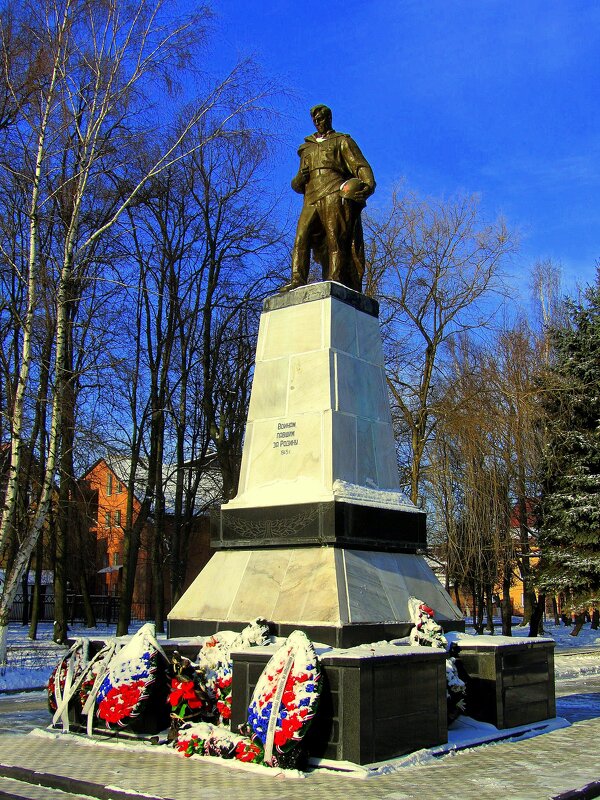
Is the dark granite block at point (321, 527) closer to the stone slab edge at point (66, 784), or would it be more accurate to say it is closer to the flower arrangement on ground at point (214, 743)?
the flower arrangement on ground at point (214, 743)

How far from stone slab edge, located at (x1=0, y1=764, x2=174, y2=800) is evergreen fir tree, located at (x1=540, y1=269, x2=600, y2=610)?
18.3 metres

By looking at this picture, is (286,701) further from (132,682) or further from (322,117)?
(322,117)

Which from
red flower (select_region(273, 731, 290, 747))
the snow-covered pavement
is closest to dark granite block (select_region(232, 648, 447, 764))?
the snow-covered pavement

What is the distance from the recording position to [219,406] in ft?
77.3

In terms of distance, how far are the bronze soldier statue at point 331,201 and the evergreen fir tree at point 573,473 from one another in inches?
529

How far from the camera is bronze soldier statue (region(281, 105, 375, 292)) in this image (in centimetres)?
1015

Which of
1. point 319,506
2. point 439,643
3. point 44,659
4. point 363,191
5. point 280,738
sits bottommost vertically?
point 44,659

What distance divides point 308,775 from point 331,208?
659 centimetres

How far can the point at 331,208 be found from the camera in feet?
33.3

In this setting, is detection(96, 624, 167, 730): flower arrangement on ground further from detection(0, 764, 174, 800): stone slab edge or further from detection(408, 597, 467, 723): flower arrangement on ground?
detection(408, 597, 467, 723): flower arrangement on ground

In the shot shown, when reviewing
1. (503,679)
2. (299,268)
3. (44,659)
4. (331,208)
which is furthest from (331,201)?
(44,659)

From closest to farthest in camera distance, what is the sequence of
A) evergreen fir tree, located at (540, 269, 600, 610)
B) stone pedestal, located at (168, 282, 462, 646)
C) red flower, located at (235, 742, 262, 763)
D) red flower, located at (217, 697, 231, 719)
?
red flower, located at (235, 742, 262, 763) → red flower, located at (217, 697, 231, 719) → stone pedestal, located at (168, 282, 462, 646) → evergreen fir tree, located at (540, 269, 600, 610)

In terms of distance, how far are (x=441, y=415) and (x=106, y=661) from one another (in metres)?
13.3

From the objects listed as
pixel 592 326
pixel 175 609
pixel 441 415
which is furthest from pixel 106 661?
pixel 592 326
